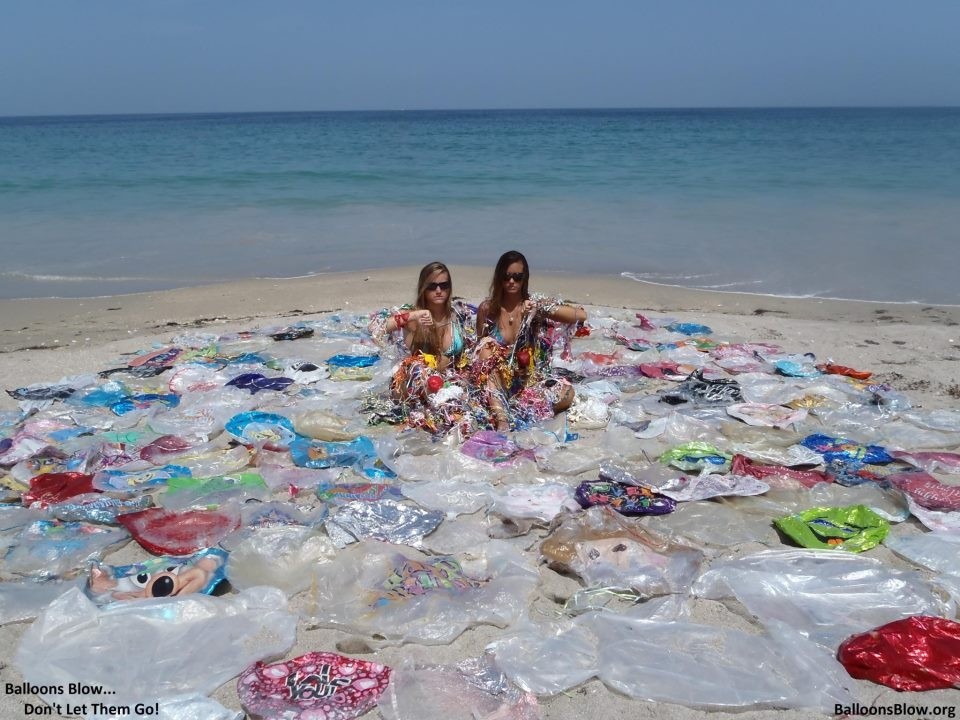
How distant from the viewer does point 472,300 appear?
8.52 m

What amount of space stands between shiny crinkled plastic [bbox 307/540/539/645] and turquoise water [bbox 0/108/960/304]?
6.98 metres

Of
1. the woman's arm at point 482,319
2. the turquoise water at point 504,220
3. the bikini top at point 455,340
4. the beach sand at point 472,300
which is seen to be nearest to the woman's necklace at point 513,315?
the woman's arm at point 482,319

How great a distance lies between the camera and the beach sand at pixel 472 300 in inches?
240

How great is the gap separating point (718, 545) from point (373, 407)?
245 cm

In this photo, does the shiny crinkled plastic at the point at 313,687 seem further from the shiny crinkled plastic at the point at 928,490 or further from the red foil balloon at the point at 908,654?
the shiny crinkled plastic at the point at 928,490

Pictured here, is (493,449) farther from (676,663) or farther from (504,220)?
(504,220)

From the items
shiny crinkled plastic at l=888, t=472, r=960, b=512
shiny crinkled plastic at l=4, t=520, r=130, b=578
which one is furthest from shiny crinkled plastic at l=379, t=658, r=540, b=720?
shiny crinkled plastic at l=888, t=472, r=960, b=512

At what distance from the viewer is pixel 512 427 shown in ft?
15.7

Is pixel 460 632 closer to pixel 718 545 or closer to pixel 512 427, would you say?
pixel 718 545

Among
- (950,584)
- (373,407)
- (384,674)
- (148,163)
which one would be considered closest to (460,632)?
(384,674)

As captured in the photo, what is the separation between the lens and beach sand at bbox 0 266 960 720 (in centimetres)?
610

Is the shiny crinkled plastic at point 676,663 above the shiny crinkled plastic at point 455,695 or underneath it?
above

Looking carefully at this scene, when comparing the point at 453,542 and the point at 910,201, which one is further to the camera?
the point at 910,201

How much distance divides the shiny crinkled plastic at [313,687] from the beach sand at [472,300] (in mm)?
904
